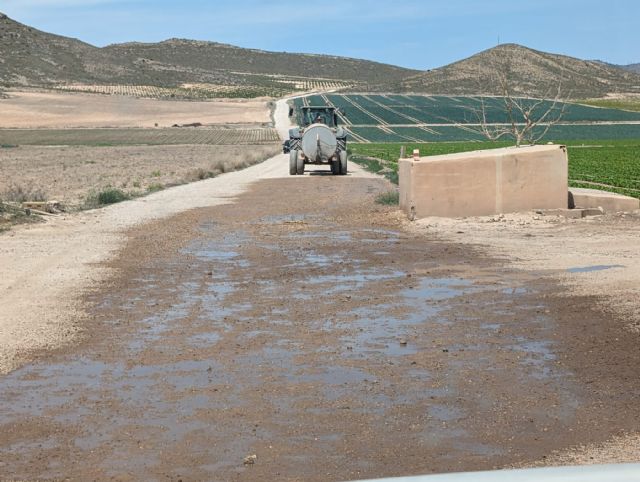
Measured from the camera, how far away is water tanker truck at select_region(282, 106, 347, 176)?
40938 millimetres

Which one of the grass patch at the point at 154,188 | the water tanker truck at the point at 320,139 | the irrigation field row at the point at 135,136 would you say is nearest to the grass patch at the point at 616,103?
the irrigation field row at the point at 135,136

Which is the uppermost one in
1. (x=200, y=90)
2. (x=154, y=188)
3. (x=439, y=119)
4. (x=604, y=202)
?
(x=200, y=90)

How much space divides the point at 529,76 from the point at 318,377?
6438 inches

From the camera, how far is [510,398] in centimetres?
877

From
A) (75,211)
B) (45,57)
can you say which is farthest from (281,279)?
(45,57)

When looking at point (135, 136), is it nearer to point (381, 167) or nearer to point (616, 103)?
point (381, 167)

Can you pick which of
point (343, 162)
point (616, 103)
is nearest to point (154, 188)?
point (343, 162)

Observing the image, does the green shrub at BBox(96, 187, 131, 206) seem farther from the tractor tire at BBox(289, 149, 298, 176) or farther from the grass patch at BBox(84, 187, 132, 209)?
the tractor tire at BBox(289, 149, 298, 176)

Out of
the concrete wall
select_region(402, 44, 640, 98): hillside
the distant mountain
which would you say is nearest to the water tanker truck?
the concrete wall

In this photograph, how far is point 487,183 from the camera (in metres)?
23.7

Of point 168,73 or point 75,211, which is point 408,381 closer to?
point 75,211

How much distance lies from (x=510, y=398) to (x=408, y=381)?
1007 millimetres

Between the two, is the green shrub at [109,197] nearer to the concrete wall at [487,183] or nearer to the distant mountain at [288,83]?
the concrete wall at [487,183]

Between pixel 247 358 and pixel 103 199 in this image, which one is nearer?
pixel 247 358
